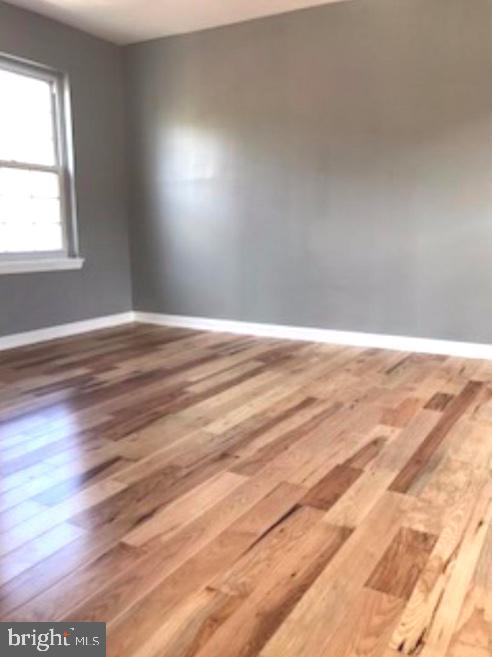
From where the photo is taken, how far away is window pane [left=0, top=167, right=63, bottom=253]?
4.35 meters

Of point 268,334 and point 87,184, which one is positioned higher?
point 87,184

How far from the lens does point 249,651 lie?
1242 millimetres

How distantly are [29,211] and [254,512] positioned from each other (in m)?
3.58

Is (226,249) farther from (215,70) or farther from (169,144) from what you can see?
(215,70)

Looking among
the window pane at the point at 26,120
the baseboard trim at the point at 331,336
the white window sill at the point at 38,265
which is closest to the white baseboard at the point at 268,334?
the baseboard trim at the point at 331,336

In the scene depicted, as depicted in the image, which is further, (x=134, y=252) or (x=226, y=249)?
(x=134, y=252)

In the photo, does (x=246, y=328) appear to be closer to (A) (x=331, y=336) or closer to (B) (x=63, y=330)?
(A) (x=331, y=336)

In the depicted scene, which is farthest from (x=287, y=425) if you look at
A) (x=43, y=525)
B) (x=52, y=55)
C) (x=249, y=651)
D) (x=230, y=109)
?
(x=52, y=55)

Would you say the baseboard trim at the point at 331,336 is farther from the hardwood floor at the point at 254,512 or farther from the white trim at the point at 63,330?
the hardwood floor at the point at 254,512

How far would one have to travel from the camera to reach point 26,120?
4449 millimetres

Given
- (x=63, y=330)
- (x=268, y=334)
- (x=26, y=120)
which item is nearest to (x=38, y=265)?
(x=63, y=330)

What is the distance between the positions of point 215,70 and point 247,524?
403 cm

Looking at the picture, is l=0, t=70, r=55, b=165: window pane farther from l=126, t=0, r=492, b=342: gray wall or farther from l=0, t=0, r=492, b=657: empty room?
l=126, t=0, r=492, b=342: gray wall

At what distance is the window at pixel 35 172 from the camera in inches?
170
